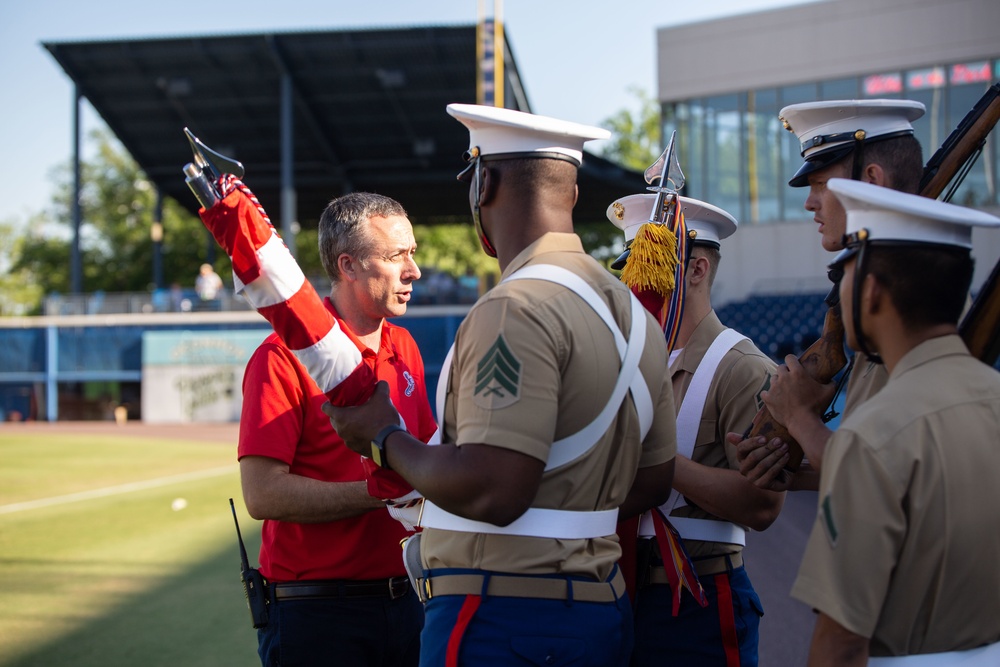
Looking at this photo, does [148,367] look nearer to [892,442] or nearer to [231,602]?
[231,602]

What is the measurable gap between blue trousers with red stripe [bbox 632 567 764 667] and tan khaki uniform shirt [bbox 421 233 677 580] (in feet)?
2.73

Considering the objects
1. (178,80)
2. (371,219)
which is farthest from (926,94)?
(371,219)

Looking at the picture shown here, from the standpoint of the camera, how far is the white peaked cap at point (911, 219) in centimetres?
190

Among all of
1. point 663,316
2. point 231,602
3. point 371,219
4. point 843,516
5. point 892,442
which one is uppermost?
point 371,219

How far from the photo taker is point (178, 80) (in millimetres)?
35875

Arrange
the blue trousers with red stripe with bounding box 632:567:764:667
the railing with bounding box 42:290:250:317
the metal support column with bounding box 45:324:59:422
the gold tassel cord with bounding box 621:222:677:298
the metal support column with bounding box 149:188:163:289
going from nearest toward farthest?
1. the gold tassel cord with bounding box 621:222:677:298
2. the blue trousers with red stripe with bounding box 632:567:764:667
3. the railing with bounding box 42:290:250:317
4. the metal support column with bounding box 45:324:59:422
5. the metal support column with bounding box 149:188:163:289

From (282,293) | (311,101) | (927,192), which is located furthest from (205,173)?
(311,101)

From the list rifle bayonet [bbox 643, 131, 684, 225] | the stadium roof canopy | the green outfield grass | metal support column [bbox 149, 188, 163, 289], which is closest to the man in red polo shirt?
rifle bayonet [bbox 643, 131, 684, 225]

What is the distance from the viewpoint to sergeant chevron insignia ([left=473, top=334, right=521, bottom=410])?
6.72 ft

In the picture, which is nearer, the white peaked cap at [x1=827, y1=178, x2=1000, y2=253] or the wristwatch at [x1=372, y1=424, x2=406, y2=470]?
the white peaked cap at [x1=827, y1=178, x2=1000, y2=253]

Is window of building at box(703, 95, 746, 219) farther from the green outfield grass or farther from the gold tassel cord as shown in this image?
the gold tassel cord

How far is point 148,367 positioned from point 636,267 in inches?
1431

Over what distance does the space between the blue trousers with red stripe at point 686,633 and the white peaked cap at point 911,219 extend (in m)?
1.54

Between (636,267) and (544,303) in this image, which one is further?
(636,267)
